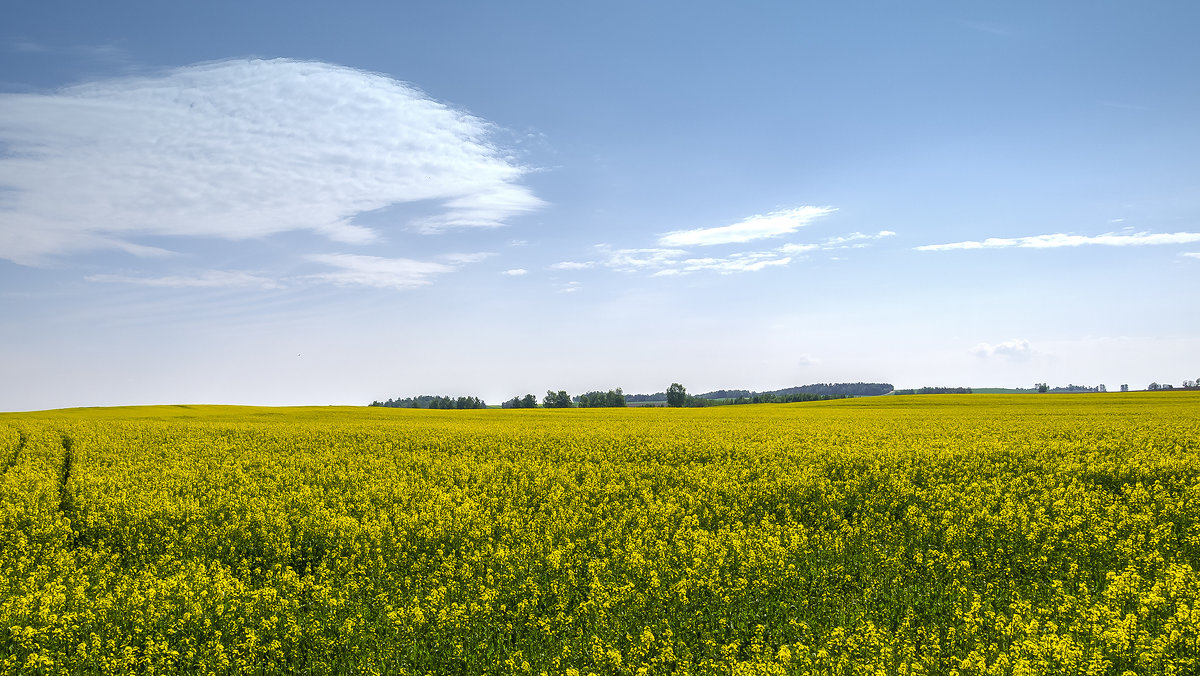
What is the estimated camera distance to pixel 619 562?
407 inches

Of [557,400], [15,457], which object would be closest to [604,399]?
[557,400]

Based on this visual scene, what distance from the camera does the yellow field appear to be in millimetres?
7570

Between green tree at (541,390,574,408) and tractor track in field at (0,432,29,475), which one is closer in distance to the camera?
tractor track in field at (0,432,29,475)

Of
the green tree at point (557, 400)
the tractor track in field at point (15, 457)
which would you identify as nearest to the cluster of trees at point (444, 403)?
the green tree at point (557, 400)

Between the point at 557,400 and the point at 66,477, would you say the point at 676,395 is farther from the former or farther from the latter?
the point at 66,477

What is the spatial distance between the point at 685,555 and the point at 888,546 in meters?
3.36

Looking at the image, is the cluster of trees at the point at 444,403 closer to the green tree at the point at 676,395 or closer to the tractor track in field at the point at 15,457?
the green tree at the point at 676,395

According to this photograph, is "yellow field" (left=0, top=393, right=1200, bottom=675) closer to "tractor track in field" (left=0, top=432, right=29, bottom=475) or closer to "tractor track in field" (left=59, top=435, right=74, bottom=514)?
"tractor track in field" (left=59, top=435, right=74, bottom=514)

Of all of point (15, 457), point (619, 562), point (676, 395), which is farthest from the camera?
point (676, 395)

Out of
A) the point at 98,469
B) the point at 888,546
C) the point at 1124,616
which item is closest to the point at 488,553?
the point at 888,546

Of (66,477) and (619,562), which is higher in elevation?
(66,477)

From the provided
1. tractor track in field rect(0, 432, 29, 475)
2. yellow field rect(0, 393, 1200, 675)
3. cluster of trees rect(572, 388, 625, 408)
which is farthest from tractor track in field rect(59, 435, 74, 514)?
cluster of trees rect(572, 388, 625, 408)

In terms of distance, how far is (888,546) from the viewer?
1105 cm

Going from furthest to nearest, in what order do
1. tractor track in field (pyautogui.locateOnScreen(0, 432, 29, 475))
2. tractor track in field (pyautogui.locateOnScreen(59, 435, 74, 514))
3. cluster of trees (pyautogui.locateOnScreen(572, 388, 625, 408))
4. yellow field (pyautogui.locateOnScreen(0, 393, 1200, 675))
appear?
cluster of trees (pyautogui.locateOnScreen(572, 388, 625, 408)) → tractor track in field (pyautogui.locateOnScreen(0, 432, 29, 475)) → tractor track in field (pyautogui.locateOnScreen(59, 435, 74, 514)) → yellow field (pyautogui.locateOnScreen(0, 393, 1200, 675))
